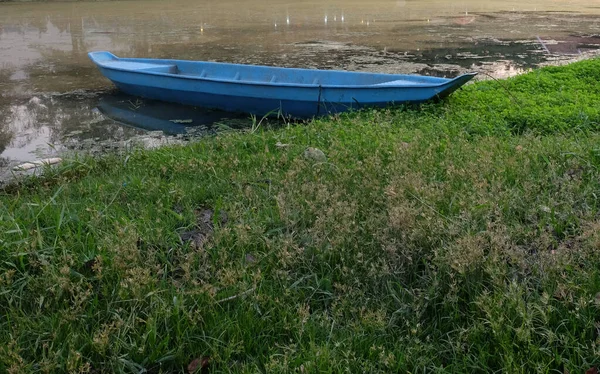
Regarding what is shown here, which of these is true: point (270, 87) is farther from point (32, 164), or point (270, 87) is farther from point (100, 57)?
point (100, 57)

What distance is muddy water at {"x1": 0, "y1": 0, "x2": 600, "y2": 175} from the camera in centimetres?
736

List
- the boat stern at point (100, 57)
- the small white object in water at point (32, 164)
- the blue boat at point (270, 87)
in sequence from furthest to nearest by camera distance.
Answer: the boat stern at point (100, 57), the blue boat at point (270, 87), the small white object in water at point (32, 164)

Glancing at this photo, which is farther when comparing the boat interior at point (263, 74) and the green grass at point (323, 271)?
the boat interior at point (263, 74)

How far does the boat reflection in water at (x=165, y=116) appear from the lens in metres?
7.04

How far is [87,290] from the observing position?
233cm

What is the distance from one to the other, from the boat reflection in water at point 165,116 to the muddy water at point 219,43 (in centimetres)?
4

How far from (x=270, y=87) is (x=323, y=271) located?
450 centimetres

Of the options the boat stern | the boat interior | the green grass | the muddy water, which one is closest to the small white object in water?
the muddy water

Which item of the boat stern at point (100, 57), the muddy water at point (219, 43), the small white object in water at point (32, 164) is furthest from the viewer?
the boat stern at point (100, 57)

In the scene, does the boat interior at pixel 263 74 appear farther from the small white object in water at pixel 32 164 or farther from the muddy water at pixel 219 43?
the small white object in water at pixel 32 164

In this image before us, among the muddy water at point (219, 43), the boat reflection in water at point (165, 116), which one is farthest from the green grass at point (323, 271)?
the muddy water at point (219, 43)

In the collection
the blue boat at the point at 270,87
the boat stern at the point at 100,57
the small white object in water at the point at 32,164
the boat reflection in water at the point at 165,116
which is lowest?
the small white object in water at the point at 32,164

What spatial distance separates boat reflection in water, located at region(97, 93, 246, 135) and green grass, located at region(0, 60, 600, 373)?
3.25 meters

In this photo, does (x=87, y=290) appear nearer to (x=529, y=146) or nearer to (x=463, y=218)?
(x=463, y=218)
